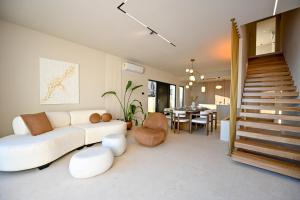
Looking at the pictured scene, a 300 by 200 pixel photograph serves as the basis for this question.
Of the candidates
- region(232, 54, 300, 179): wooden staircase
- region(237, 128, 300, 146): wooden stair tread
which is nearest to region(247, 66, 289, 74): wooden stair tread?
region(232, 54, 300, 179): wooden staircase

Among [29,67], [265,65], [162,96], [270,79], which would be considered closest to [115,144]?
[29,67]

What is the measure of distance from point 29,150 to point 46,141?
0.23m

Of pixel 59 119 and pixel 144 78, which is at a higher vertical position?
pixel 144 78

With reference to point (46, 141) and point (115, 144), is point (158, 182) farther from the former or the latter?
point (46, 141)

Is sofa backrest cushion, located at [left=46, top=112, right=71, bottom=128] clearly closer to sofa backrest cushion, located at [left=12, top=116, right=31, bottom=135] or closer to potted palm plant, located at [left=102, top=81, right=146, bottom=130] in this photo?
sofa backrest cushion, located at [left=12, top=116, right=31, bottom=135]

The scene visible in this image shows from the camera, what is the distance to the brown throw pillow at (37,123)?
2467 mm

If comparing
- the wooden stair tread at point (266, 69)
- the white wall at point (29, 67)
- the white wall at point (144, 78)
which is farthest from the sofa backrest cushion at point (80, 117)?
the wooden stair tread at point (266, 69)

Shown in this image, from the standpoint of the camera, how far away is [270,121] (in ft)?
13.9

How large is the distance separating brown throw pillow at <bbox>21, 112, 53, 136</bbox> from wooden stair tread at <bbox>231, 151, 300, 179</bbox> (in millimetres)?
3648

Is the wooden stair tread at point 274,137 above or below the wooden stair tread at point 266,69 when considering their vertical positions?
below

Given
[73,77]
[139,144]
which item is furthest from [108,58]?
[139,144]

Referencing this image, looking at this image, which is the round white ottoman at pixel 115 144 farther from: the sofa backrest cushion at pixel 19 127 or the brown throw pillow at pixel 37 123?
the sofa backrest cushion at pixel 19 127

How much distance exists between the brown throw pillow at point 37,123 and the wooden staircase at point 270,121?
12.0 ft

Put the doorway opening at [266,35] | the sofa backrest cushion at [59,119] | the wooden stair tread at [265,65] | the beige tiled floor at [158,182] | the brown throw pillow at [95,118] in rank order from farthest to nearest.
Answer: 1. the doorway opening at [266,35]
2. the wooden stair tread at [265,65]
3. the brown throw pillow at [95,118]
4. the sofa backrest cushion at [59,119]
5. the beige tiled floor at [158,182]
